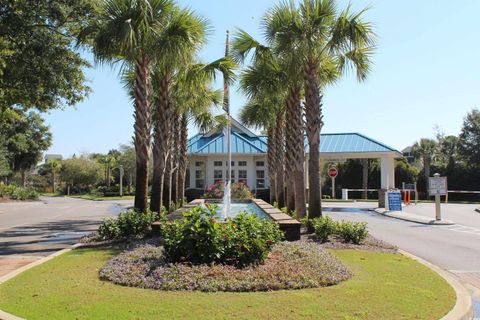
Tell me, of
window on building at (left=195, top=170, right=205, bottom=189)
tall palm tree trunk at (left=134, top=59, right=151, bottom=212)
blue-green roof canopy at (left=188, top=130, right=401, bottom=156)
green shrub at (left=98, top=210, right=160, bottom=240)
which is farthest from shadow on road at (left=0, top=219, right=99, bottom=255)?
window on building at (left=195, top=170, right=205, bottom=189)

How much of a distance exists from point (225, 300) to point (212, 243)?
1.69 m

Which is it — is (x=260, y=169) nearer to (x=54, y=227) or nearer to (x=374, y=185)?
(x=374, y=185)

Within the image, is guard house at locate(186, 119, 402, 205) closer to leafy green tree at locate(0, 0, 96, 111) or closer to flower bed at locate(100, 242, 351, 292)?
leafy green tree at locate(0, 0, 96, 111)

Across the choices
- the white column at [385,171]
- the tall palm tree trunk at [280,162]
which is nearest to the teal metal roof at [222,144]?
the white column at [385,171]

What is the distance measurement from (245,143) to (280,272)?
31345 mm

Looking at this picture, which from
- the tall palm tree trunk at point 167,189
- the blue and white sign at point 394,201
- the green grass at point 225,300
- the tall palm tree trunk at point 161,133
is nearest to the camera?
the green grass at point 225,300

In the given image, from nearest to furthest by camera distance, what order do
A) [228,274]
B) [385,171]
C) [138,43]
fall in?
1. [228,274]
2. [138,43]
3. [385,171]

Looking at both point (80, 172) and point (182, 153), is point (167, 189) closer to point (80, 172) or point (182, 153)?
point (182, 153)

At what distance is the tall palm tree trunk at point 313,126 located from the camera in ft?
44.5

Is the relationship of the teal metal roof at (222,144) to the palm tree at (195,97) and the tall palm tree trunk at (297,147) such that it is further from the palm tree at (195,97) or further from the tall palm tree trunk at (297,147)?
the tall palm tree trunk at (297,147)

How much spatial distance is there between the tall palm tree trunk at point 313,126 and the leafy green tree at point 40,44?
869 cm

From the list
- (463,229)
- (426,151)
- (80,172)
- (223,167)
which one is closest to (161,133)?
(463,229)

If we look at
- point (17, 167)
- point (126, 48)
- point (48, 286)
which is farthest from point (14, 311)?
point (17, 167)

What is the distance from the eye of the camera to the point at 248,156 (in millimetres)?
37969
